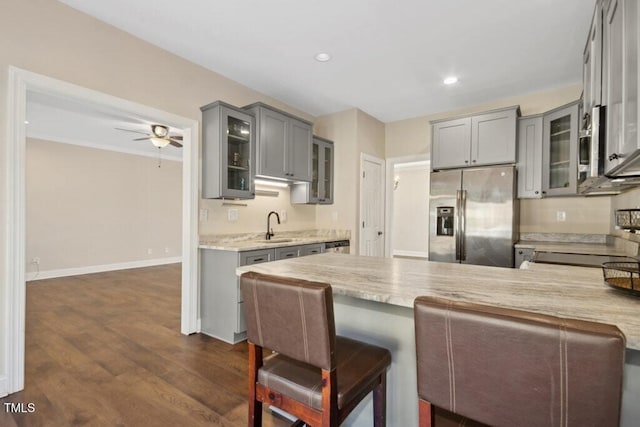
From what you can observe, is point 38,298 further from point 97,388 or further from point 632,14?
point 632,14

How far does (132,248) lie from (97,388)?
5203mm

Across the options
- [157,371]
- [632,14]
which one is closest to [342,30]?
[632,14]

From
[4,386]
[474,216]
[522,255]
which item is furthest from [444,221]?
[4,386]

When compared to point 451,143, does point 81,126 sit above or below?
above

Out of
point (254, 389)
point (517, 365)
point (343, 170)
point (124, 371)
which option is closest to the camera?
point (517, 365)

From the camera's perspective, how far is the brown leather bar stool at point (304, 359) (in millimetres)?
984

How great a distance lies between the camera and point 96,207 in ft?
20.1

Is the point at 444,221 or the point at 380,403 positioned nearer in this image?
the point at 380,403

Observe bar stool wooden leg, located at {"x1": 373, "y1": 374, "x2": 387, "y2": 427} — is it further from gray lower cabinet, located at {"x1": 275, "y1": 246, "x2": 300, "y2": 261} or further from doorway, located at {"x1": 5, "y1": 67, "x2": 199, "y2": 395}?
doorway, located at {"x1": 5, "y1": 67, "x2": 199, "y2": 395}

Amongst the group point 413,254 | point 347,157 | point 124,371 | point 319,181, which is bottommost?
point 124,371

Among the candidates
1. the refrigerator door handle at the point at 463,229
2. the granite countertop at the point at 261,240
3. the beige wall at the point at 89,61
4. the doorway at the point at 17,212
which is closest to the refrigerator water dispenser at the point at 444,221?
the refrigerator door handle at the point at 463,229

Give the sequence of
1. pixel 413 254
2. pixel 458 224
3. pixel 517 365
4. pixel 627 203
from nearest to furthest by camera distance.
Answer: pixel 517 365 < pixel 627 203 < pixel 458 224 < pixel 413 254

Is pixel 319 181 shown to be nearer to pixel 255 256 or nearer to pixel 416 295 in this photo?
pixel 255 256

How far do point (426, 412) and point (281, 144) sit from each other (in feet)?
10.7
